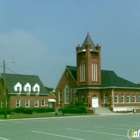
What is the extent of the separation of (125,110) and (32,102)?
2234cm

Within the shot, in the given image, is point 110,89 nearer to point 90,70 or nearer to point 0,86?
point 90,70

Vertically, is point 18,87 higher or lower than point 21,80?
lower

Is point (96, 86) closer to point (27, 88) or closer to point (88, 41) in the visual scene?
point (88, 41)

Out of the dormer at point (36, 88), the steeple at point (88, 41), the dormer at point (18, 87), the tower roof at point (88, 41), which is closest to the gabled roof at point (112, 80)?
the steeple at point (88, 41)

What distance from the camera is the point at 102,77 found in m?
59.6

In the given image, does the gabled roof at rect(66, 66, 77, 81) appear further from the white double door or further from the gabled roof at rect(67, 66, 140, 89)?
the white double door

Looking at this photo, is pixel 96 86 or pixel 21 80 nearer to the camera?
pixel 96 86

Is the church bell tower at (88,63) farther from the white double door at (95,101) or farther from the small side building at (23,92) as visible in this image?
the small side building at (23,92)

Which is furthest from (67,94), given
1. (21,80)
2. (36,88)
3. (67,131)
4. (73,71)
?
(67,131)

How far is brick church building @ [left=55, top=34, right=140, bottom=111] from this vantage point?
54513 millimetres

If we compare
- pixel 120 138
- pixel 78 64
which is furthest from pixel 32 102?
pixel 120 138

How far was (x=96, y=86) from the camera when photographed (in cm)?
5562

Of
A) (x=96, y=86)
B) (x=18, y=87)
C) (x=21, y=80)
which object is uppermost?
(x=21, y=80)

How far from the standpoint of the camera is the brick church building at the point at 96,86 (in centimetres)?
5451
